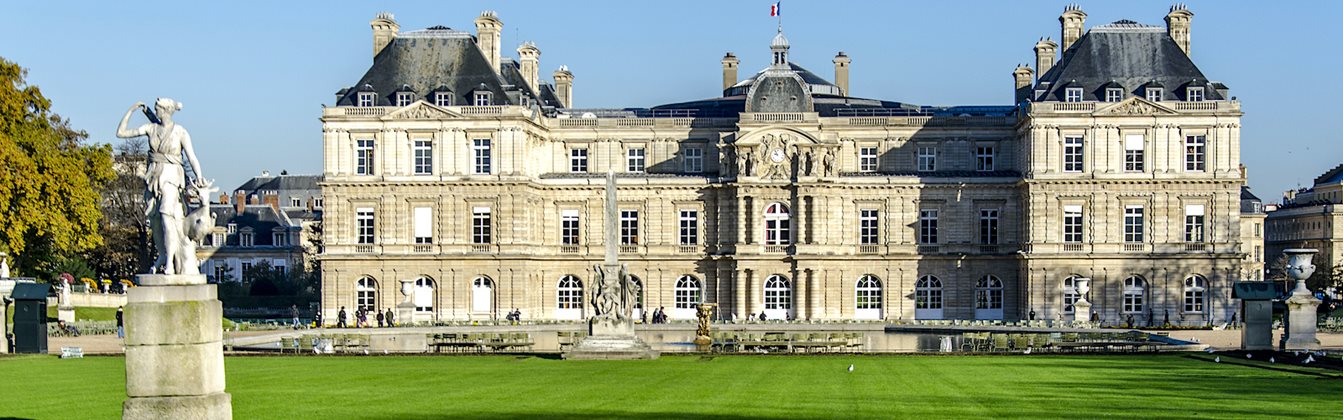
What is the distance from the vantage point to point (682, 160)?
85875 millimetres

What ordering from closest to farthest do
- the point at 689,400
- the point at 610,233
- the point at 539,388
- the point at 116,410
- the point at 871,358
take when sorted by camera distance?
the point at 116,410, the point at 689,400, the point at 539,388, the point at 871,358, the point at 610,233

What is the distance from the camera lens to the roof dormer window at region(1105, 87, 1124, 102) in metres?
79.6

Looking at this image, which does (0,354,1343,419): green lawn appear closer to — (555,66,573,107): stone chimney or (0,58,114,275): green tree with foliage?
(0,58,114,275): green tree with foliage

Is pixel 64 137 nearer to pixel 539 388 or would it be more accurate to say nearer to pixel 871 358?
pixel 871 358

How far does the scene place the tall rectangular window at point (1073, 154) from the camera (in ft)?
260

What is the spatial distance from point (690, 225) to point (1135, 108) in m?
21.9

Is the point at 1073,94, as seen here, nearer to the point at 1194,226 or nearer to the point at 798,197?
the point at 1194,226

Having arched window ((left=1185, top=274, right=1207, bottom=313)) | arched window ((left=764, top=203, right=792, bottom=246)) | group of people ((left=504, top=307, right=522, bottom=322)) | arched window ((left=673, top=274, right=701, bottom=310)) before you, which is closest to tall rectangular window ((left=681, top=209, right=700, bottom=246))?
arched window ((left=673, top=274, right=701, bottom=310))

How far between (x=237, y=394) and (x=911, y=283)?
187 ft

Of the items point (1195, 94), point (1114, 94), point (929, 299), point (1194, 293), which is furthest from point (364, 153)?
point (1194, 293)

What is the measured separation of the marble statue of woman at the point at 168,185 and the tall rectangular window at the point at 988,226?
6457 centimetres

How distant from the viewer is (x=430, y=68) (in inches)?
3248

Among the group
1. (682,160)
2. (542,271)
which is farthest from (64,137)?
(682,160)

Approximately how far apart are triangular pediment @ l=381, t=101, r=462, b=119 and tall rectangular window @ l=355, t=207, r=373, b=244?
4.73 metres
